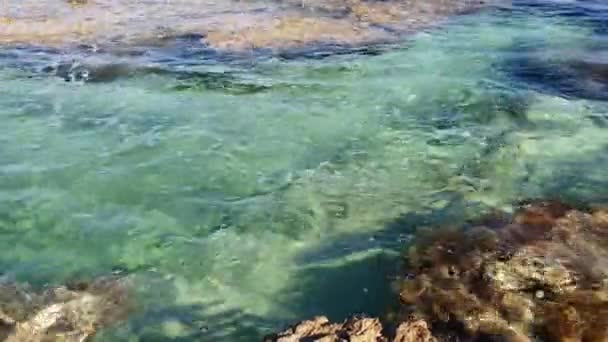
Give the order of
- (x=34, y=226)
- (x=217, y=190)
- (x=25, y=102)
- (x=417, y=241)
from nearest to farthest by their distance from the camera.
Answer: (x=417, y=241) < (x=34, y=226) < (x=217, y=190) < (x=25, y=102)

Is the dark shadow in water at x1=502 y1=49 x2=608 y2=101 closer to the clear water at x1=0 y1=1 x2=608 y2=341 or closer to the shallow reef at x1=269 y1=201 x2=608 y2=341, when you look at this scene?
the clear water at x1=0 y1=1 x2=608 y2=341

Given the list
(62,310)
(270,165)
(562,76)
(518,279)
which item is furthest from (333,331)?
(562,76)

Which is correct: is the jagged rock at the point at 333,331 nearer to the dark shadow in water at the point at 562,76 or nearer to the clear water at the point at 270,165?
the clear water at the point at 270,165

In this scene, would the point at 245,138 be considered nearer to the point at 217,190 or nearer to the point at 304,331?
the point at 217,190

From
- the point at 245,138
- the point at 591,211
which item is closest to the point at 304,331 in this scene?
the point at 591,211

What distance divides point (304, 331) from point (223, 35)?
9341mm

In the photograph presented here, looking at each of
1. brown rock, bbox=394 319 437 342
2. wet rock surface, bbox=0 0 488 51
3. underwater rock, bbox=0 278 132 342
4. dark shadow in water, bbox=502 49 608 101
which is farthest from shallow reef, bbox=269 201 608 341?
wet rock surface, bbox=0 0 488 51

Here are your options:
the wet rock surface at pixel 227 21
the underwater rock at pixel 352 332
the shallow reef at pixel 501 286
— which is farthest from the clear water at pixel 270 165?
the wet rock surface at pixel 227 21

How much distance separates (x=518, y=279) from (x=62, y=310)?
383cm

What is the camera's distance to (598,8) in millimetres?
14438

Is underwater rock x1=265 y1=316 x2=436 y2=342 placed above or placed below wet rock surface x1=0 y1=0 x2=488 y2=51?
below

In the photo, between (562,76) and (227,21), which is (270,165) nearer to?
(562,76)

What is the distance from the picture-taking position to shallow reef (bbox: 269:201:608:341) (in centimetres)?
471

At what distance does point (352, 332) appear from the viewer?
15.2 feet
